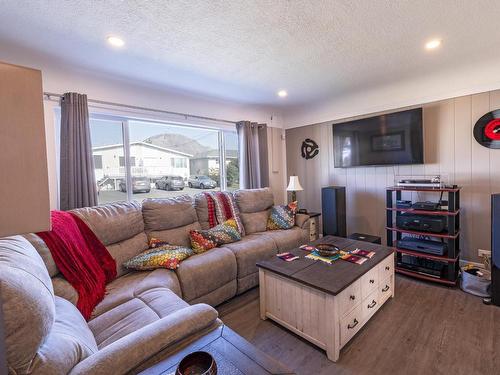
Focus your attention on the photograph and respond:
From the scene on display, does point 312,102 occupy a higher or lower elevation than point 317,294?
higher

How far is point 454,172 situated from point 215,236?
2.83 meters

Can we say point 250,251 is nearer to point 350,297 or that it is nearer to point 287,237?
point 287,237

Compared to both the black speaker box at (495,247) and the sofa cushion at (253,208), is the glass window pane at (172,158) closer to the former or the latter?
the sofa cushion at (253,208)

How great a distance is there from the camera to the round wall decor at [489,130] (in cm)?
253

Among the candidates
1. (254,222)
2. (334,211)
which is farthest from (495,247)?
(254,222)

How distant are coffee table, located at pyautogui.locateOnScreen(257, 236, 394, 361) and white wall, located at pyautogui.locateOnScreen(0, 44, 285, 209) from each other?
2.18 metres

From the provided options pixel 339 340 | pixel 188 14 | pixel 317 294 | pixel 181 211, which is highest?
pixel 188 14

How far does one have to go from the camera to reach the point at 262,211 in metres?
3.43

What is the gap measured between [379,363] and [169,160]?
9.66ft

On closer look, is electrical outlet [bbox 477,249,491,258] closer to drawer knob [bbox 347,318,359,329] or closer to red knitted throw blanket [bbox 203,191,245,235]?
drawer knob [bbox 347,318,359,329]

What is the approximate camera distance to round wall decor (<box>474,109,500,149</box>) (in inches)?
99.7

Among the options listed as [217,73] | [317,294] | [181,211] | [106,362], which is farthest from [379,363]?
[217,73]

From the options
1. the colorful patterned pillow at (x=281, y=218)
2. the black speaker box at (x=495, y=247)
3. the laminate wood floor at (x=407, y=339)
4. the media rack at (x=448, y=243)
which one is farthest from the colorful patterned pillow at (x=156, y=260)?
the black speaker box at (x=495, y=247)

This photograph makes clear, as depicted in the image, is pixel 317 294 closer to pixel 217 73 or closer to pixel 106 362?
pixel 106 362
